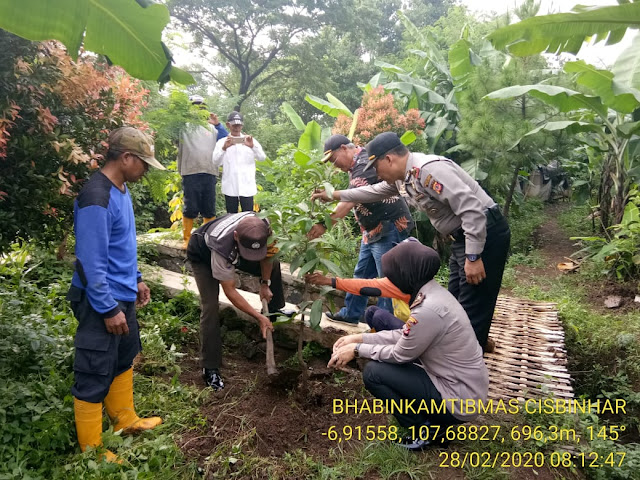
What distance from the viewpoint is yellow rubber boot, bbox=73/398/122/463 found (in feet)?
7.81

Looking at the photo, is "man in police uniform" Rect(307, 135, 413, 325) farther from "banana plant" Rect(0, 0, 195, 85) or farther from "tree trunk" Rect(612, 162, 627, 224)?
"tree trunk" Rect(612, 162, 627, 224)

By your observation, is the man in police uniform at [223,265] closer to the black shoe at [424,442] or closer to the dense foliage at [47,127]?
the dense foliage at [47,127]

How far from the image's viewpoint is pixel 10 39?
89.4 inches

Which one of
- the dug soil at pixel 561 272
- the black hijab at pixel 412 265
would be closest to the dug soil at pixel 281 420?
the black hijab at pixel 412 265

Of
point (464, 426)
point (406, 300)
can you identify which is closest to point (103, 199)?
point (406, 300)

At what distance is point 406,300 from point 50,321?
107 inches

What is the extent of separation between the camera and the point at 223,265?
3.06 meters

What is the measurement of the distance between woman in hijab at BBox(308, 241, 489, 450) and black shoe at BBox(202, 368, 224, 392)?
1.12 meters

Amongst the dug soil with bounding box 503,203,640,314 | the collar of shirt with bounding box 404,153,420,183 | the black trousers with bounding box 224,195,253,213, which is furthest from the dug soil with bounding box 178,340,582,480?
the dug soil with bounding box 503,203,640,314

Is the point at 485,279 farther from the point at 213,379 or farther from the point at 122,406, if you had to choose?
the point at 122,406

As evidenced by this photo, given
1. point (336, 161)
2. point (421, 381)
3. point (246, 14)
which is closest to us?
point (421, 381)

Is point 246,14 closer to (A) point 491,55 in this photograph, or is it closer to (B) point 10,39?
(A) point 491,55

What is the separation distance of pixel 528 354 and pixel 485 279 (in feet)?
3.93

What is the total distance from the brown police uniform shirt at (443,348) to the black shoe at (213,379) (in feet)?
4.61
